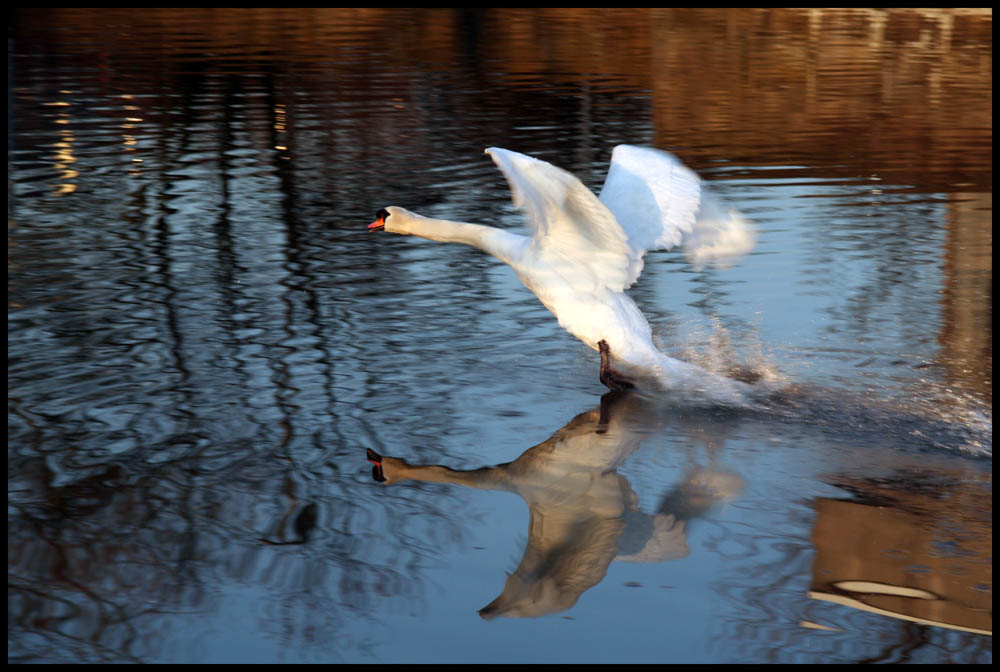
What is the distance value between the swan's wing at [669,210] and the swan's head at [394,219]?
49.1 inches

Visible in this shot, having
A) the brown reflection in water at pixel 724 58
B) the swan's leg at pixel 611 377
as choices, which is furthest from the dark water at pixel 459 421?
the brown reflection in water at pixel 724 58

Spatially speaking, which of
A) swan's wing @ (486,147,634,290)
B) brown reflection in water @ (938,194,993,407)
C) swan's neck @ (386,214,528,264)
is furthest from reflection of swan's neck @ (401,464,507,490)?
brown reflection in water @ (938,194,993,407)

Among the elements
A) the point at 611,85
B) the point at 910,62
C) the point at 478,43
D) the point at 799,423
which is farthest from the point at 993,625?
the point at 478,43

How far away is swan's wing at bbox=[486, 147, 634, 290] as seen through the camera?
231 inches

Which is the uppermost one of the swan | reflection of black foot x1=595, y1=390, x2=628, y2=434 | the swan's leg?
the swan

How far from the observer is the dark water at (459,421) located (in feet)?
14.9

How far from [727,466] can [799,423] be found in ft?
2.56

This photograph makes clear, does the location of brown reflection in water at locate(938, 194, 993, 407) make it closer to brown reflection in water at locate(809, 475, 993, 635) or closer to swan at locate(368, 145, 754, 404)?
swan at locate(368, 145, 754, 404)

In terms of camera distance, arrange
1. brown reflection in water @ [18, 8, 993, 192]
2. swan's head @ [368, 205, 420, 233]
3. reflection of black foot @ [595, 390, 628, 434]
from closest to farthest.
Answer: reflection of black foot @ [595, 390, 628, 434], swan's head @ [368, 205, 420, 233], brown reflection in water @ [18, 8, 993, 192]

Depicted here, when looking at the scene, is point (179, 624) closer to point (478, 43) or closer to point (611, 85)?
point (611, 85)

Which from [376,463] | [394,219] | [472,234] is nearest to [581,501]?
[376,463]

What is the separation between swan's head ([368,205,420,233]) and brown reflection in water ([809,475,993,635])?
10.7 feet

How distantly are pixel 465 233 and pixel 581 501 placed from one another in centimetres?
240

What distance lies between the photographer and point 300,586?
477 cm
